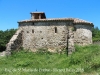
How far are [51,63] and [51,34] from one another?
6070 millimetres

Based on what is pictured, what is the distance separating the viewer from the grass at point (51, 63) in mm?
20562

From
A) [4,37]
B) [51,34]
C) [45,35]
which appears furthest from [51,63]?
[4,37]

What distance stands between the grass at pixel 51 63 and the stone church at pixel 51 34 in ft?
4.50

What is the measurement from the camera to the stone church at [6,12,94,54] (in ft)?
96.2

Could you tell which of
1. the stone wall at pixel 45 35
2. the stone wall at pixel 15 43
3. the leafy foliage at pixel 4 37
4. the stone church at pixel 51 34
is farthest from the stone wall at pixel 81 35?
the leafy foliage at pixel 4 37

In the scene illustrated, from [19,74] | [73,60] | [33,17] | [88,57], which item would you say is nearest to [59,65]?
[73,60]

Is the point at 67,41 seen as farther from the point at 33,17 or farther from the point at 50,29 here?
the point at 33,17

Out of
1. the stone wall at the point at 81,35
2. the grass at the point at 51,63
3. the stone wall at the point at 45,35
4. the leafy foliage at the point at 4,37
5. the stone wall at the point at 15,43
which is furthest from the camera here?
the leafy foliage at the point at 4,37

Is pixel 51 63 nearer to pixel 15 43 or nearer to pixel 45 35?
pixel 45 35

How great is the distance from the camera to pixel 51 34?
98.8 ft

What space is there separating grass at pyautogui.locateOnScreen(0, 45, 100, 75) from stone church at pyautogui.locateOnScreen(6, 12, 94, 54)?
4.50 ft

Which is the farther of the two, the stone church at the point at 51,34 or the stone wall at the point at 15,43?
the stone church at the point at 51,34

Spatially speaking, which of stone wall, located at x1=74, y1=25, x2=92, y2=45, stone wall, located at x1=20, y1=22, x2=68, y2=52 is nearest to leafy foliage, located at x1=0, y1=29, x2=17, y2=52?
stone wall, located at x1=20, y1=22, x2=68, y2=52

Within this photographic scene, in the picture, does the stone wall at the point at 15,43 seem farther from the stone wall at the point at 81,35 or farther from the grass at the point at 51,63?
the stone wall at the point at 81,35
